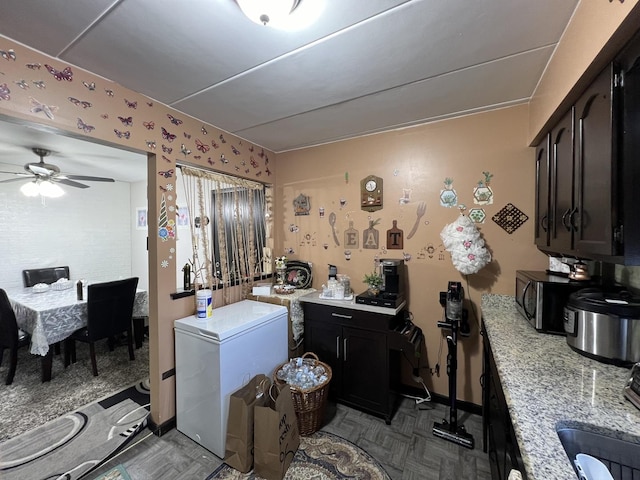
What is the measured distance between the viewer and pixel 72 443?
1.80m

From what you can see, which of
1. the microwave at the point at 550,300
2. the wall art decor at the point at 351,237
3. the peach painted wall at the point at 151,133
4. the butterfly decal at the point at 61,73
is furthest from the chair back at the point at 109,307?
the microwave at the point at 550,300

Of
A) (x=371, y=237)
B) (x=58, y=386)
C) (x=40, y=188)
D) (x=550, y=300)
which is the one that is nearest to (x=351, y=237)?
(x=371, y=237)

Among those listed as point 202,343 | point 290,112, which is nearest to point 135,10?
point 290,112

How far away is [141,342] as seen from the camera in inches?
130

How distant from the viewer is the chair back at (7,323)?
2404 mm

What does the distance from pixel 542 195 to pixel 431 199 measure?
720 millimetres

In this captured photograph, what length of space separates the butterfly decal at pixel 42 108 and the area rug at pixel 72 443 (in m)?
2.08

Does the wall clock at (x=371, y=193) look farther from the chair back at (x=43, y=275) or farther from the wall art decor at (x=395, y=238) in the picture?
the chair back at (x=43, y=275)

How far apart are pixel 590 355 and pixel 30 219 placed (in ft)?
19.4

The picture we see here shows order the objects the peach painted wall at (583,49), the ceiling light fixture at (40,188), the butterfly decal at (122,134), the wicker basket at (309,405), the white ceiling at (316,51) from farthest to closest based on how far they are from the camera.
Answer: the ceiling light fixture at (40,188), the wicker basket at (309,405), the butterfly decal at (122,134), the white ceiling at (316,51), the peach painted wall at (583,49)

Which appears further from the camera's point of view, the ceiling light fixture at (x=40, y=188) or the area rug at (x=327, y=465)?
the ceiling light fixture at (x=40, y=188)

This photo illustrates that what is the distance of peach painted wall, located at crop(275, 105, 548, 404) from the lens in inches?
77.0

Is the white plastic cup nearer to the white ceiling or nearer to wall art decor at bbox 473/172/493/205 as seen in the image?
the white ceiling

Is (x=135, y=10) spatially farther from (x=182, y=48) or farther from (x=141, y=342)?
(x=141, y=342)
